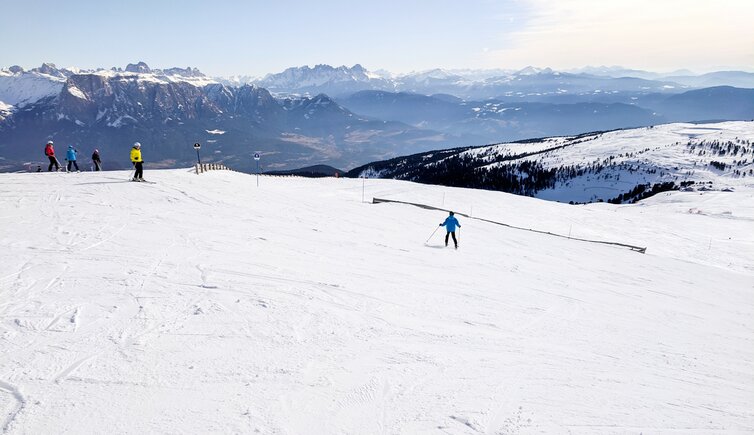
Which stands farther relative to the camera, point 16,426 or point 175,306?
point 175,306

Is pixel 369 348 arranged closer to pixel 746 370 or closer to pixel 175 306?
pixel 175 306

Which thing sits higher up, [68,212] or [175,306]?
[68,212]

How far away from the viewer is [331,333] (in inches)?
345

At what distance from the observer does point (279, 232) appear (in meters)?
17.7

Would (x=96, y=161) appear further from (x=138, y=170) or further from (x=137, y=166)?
(x=137, y=166)

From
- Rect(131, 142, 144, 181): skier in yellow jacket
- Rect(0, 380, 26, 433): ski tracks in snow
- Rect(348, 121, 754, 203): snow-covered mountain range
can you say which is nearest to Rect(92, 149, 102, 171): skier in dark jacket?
Rect(131, 142, 144, 181): skier in yellow jacket

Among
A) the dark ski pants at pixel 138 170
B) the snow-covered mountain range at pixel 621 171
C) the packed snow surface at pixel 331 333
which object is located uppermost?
the snow-covered mountain range at pixel 621 171

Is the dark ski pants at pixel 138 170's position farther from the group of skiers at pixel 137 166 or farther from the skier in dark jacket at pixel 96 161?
the skier in dark jacket at pixel 96 161

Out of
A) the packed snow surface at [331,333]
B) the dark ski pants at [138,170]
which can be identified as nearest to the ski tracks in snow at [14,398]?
the packed snow surface at [331,333]

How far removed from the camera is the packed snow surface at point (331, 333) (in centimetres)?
626

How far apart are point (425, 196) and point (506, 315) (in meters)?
33.2

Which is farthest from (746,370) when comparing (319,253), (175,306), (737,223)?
(737,223)

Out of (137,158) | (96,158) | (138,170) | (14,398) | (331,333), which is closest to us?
(14,398)

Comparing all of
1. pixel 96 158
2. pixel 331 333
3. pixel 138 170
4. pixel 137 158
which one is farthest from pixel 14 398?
pixel 96 158
